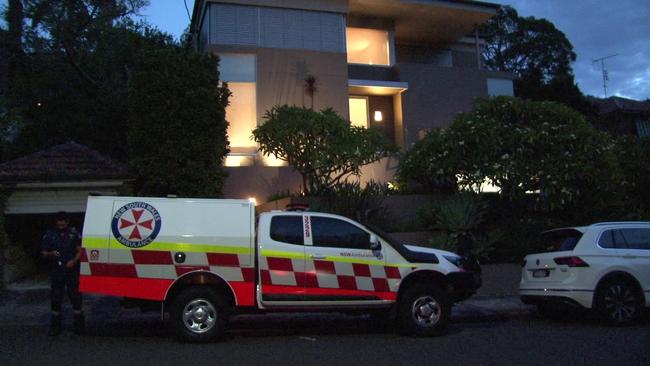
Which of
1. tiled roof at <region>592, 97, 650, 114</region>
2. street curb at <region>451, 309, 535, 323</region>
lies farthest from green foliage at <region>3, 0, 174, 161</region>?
tiled roof at <region>592, 97, 650, 114</region>

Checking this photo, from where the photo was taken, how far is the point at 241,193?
16203mm

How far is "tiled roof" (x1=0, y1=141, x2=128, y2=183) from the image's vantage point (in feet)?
37.7

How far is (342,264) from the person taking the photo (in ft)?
25.7

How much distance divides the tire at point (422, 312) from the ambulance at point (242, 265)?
1cm

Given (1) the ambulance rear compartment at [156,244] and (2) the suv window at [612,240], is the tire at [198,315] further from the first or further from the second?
(2) the suv window at [612,240]

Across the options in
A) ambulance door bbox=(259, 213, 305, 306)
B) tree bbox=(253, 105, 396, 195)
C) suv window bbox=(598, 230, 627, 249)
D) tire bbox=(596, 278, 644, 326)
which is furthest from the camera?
tree bbox=(253, 105, 396, 195)

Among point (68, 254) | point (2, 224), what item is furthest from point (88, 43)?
point (68, 254)

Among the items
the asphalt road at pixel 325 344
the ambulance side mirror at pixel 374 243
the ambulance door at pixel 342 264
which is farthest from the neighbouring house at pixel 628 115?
the ambulance door at pixel 342 264

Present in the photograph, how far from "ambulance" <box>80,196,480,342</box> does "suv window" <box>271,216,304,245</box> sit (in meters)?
0.01

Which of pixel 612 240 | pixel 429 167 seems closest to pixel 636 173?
pixel 429 167

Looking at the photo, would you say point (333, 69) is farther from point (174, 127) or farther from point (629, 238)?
point (629, 238)

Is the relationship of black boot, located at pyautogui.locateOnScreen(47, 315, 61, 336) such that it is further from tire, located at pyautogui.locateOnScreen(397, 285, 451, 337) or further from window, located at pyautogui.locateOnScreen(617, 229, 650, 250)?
window, located at pyautogui.locateOnScreen(617, 229, 650, 250)

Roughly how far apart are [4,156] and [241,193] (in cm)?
724

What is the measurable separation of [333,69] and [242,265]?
37.6 feet
